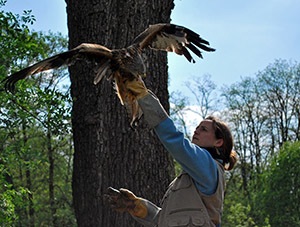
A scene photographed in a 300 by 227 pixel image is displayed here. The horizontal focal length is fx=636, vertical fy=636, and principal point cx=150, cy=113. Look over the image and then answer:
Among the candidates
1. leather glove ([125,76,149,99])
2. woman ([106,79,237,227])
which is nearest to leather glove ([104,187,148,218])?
woman ([106,79,237,227])

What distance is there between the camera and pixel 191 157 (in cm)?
279

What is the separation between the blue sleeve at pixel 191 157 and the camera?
8.99 feet

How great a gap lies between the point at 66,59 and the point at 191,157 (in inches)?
30.0

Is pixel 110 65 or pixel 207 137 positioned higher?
pixel 110 65

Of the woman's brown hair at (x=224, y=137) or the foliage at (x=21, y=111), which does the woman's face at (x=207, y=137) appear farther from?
the foliage at (x=21, y=111)

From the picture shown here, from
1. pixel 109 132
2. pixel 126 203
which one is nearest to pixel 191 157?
pixel 126 203

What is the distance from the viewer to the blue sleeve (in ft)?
8.99

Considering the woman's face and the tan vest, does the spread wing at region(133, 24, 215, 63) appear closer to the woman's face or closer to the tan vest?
the woman's face

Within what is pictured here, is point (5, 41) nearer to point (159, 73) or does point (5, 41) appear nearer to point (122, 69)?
point (159, 73)

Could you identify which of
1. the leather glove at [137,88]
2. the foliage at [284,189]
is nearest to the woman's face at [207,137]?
the leather glove at [137,88]

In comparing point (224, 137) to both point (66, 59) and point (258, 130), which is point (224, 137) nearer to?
point (66, 59)

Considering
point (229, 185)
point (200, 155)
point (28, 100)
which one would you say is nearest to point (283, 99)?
point (229, 185)

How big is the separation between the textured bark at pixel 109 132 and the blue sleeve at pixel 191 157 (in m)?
1.40

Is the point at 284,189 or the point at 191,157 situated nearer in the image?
the point at 191,157
